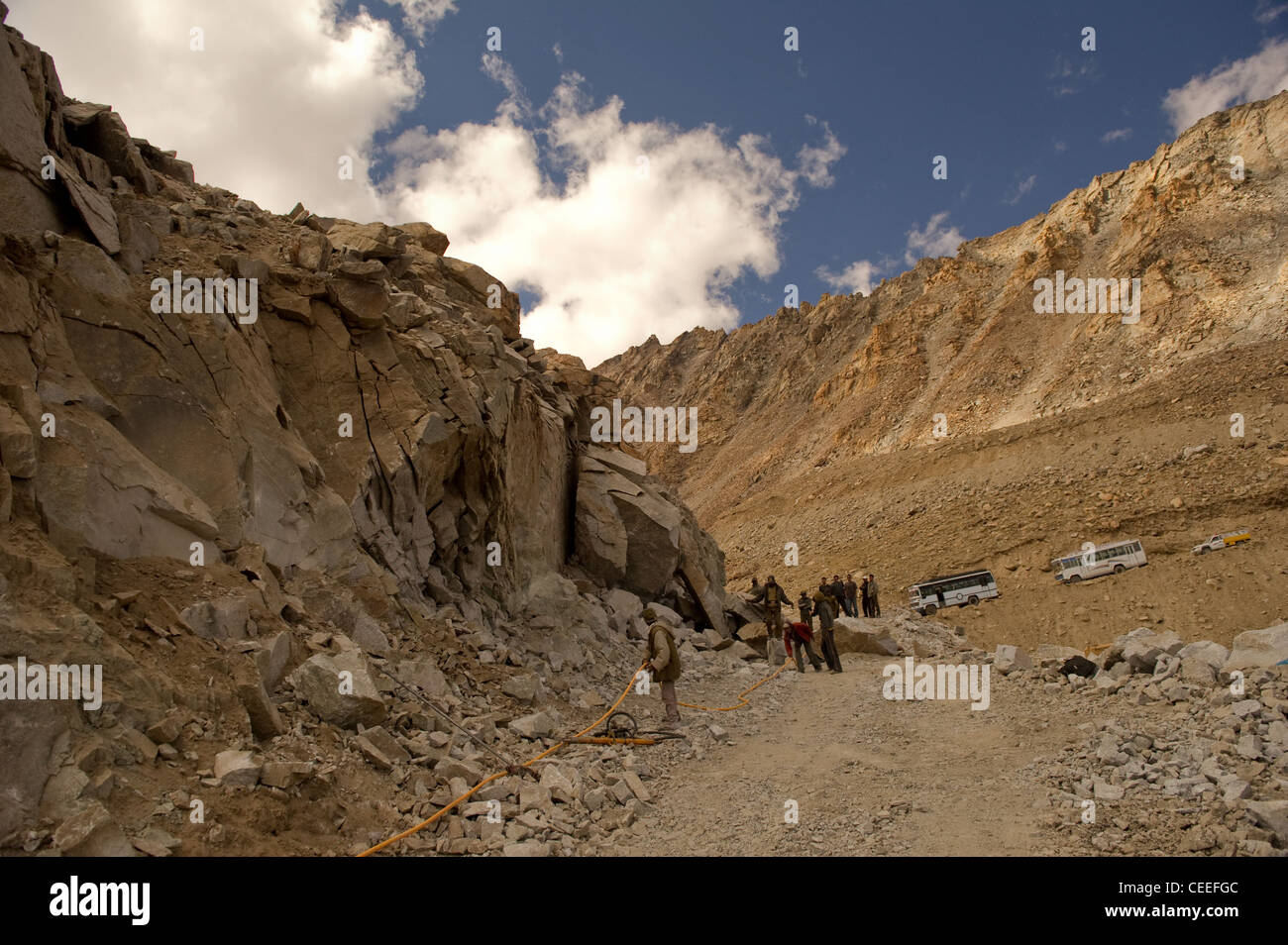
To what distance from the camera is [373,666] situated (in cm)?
732

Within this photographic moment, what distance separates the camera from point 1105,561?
25.5m

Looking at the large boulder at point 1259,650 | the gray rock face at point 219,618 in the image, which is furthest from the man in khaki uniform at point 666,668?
the large boulder at point 1259,650

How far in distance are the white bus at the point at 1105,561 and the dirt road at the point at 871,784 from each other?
18.7m

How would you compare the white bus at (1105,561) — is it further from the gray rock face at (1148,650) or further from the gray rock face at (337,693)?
the gray rock face at (337,693)

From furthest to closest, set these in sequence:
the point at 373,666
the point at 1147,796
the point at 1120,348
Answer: the point at 1120,348 < the point at 373,666 < the point at 1147,796

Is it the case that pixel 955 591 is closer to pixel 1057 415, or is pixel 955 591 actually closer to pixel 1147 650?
pixel 1147 650

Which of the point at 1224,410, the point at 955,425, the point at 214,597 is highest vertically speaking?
the point at 955,425

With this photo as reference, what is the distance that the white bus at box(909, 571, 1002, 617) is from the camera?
26438 mm

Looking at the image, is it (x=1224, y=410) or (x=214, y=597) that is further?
(x=1224, y=410)

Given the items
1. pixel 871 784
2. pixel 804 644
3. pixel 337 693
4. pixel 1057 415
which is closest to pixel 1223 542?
pixel 1057 415

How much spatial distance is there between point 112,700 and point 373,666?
9.25 feet
